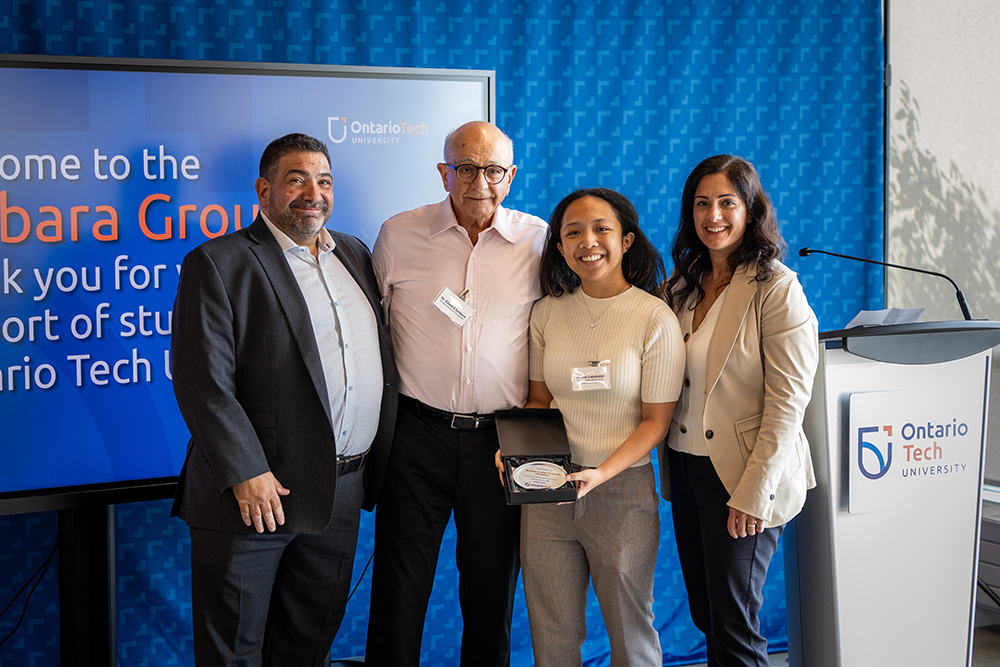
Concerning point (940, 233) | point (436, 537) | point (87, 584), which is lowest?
point (87, 584)

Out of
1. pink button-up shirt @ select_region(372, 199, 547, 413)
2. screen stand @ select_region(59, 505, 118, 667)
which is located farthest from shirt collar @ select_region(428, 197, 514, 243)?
screen stand @ select_region(59, 505, 118, 667)

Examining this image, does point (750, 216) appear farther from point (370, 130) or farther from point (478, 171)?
point (370, 130)

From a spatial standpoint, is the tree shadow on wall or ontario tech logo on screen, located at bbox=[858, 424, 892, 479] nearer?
ontario tech logo on screen, located at bbox=[858, 424, 892, 479]

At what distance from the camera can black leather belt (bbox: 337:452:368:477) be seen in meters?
2.20

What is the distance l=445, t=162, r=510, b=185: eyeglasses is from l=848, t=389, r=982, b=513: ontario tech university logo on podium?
1247 mm

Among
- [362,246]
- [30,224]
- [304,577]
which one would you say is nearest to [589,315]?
[362,246]

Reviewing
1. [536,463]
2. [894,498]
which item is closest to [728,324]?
[536,463]

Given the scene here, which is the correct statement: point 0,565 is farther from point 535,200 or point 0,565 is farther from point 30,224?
point 535,200

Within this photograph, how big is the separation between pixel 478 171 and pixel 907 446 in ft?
5.09

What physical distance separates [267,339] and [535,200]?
5.02ft

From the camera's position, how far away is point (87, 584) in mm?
2627

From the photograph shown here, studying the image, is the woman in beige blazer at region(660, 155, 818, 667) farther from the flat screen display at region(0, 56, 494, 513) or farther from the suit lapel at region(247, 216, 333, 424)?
the flat screen display at region(0, 56, 494, 513)

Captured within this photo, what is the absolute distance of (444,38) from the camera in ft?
10.2

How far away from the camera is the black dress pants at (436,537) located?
2320 mm
